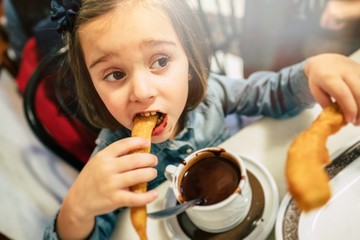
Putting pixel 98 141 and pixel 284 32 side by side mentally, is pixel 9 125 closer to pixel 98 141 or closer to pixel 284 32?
pixel 98 141

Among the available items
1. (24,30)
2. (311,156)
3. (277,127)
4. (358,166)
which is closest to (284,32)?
(277,127)

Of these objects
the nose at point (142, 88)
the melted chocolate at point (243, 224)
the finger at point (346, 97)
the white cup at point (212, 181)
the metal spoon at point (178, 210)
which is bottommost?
the melted chocolate at point (243, 224)

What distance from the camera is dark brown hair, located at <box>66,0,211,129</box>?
0.34 metres

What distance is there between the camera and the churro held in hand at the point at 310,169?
0.26 meters

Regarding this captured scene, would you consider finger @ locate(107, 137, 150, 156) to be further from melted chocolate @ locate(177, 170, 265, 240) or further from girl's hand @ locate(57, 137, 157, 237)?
melted chocolate @ locate(177, 170, 265, 240)

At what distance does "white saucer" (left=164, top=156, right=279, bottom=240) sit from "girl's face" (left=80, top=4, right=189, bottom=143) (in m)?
0.14

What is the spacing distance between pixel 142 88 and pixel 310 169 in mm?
167

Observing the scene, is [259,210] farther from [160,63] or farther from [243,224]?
[160,63]

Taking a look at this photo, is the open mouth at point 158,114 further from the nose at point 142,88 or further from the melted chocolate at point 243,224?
the melted chocolate at point 243,224

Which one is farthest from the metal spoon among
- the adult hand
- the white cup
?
the adult hand

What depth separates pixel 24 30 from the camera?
128 cm

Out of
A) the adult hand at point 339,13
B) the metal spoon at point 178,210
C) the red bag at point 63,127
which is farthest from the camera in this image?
the adult hand at point 339,13

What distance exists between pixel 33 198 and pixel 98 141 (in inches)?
7.5

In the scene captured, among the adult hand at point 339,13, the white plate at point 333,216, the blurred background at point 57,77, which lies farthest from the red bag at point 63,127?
the adult hand at point 339,13
